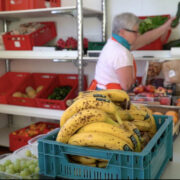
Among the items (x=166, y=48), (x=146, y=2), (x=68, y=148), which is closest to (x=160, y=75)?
(x=166, y=48)

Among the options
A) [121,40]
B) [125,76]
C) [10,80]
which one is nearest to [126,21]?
[121,40]

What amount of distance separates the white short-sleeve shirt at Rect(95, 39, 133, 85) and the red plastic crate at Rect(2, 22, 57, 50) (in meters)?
1.20

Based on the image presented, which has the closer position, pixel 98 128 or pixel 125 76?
pixel 98 128

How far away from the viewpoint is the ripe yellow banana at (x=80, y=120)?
41.3 inches

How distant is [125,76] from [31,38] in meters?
1.49

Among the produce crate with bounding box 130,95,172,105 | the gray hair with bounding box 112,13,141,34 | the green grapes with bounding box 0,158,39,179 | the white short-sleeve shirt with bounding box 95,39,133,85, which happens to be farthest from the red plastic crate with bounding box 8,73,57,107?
the green grapes with bounding box 0,158,39,179

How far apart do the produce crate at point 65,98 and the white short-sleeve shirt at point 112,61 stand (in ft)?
2.60

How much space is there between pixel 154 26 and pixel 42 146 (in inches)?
88.4

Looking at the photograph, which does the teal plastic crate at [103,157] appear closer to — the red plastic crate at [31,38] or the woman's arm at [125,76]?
the woman's arm at [125,76]

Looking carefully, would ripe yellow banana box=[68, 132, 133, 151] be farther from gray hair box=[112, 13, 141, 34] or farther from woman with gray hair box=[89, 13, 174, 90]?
gray hair box=[112, 13, 141, 34]

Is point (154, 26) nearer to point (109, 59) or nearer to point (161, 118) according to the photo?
point (109, 59)

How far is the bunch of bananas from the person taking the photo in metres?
0.99

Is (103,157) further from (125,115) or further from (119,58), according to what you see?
(119,58)

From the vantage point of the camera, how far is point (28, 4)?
355 centimetres
